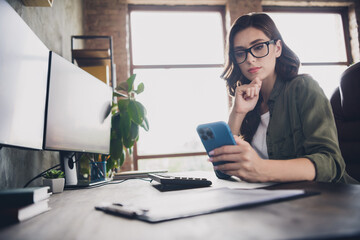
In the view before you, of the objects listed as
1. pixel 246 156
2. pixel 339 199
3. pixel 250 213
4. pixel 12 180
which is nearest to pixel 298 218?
pixel 250 213

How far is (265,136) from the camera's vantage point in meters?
1.36

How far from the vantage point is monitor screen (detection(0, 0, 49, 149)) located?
72 centimetres

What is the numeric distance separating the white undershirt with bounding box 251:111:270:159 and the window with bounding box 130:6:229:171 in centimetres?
247

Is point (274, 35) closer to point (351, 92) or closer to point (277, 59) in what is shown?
point (277, 59)

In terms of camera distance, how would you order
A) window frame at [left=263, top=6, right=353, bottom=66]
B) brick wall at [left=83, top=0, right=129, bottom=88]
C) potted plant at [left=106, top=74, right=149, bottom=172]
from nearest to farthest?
potted plant at [left=106, top=74, right=149, bottom=172] < brick wall at [left=83, top=0, right=129, bottom=88] < window frame at [left=263, top=6, right=353, bottom=66]

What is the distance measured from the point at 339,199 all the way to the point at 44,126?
918mm

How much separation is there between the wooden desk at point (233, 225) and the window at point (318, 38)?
4217mm

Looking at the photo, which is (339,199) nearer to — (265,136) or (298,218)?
(298,218)

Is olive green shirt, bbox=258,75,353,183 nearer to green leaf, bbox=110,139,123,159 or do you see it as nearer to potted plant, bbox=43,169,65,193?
potted plant, bbox=43,169,65,193

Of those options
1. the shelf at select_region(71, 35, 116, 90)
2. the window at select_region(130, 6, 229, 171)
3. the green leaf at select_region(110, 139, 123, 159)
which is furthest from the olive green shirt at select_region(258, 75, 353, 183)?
the window at select_region(130, 6, 229, 171)

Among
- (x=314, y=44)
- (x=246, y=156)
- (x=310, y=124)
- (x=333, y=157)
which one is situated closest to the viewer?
(x=246, y=156)

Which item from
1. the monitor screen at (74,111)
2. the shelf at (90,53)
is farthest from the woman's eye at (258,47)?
the shelf at (90,53)

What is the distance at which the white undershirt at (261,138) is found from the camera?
135cm

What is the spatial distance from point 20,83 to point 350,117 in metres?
1.46
